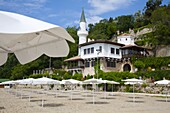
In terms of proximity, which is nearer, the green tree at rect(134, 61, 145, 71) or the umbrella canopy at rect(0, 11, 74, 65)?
the umbrella canopy at rect(0, 11, 74, 65)

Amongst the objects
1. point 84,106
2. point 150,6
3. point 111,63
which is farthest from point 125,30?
point 84,106

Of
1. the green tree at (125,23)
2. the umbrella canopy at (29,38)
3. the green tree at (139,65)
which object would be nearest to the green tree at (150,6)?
the green tree at (125,23)

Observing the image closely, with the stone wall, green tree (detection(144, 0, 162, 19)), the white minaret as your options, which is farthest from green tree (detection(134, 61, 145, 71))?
green tree (detection(144, 0, 162, 19))

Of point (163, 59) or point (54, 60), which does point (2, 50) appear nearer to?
point (163, 59)

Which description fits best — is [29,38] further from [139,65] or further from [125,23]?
[125,23]

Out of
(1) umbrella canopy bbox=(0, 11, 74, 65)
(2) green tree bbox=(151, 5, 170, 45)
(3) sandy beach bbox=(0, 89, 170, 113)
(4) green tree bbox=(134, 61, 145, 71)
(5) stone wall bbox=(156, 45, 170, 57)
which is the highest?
(2) green tree bbox=(151, 5, 170, 45)

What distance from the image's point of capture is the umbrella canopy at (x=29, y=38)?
301 centimetres

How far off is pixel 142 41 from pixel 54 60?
2815 cm

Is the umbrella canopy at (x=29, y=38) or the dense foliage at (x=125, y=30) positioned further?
the dense foliage at (x=125, y=30)

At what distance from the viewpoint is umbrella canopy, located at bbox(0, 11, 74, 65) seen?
301 centimetres

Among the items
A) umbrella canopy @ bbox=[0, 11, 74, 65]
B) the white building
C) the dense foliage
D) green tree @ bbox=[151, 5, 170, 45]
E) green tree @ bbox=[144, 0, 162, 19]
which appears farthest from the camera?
green tree @ bbox=[144, 0, 162, 19]

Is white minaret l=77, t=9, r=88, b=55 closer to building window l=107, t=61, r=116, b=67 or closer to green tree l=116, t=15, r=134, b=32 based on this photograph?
building window l=107, t=61, r=116, b=67

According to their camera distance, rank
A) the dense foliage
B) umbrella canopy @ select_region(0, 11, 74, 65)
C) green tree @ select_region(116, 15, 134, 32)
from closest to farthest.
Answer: umbrella canopy @ select_region(0, 11, 74, 65), the dense foliage, green tree @ select_region(116, 15, 134, 32)

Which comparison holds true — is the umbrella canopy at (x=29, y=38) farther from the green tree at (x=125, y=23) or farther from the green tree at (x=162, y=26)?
the green tree at (x=125, y=23)
